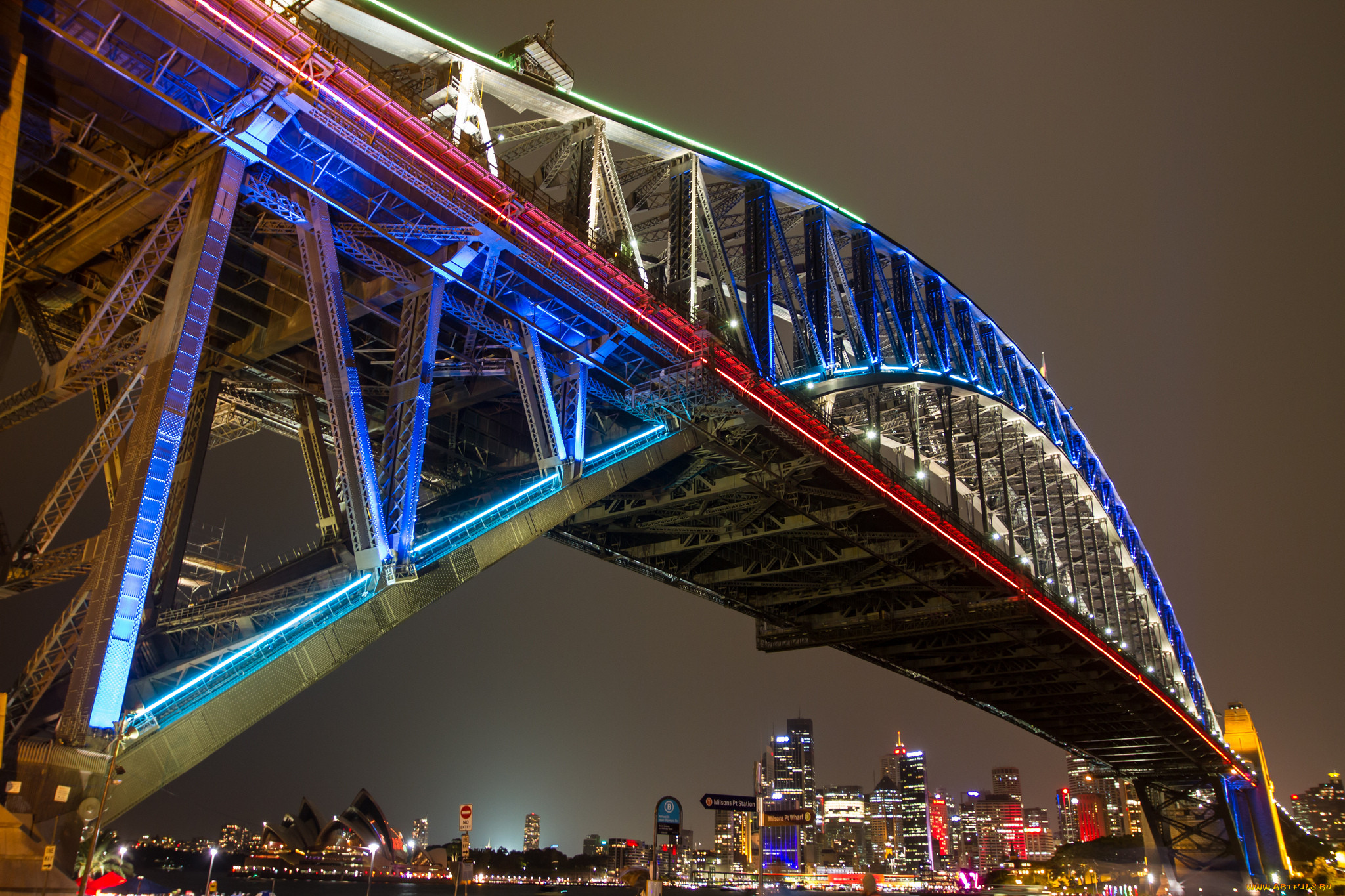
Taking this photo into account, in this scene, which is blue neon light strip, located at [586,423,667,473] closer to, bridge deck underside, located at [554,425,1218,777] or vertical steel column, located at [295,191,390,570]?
bridge deck underside, located at [554,425,1218,777]

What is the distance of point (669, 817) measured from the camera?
81.8ft

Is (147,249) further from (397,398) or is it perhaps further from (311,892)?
(311,892)

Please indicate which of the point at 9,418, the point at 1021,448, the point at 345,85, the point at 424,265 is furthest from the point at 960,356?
the point at 9,418

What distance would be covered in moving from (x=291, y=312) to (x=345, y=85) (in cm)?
610

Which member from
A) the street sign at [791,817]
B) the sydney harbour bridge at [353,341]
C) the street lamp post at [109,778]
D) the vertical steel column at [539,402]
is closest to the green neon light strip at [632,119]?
the sydney harbour bridge at [353,341]

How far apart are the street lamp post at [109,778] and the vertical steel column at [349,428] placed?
13.7 ft

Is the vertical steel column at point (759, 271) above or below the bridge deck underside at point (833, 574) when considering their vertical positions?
above

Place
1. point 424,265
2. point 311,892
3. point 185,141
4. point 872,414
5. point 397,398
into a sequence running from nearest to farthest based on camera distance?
point 185,141 < point 397,398 < point 424,265 < point 872,414 < point 311,892

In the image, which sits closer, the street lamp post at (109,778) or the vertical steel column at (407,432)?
the street lamp post at (109,778)

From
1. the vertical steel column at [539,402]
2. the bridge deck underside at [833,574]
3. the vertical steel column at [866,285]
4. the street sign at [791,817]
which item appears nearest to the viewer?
the vertical steel column at [539,402]

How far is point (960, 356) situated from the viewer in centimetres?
4738

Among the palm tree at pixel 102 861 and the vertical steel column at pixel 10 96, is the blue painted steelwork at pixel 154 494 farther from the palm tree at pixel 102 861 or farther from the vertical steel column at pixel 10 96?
A: the vertical steel column at pixel 10 96

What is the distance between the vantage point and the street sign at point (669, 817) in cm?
2462

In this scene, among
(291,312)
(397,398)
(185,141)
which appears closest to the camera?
(185,141)
